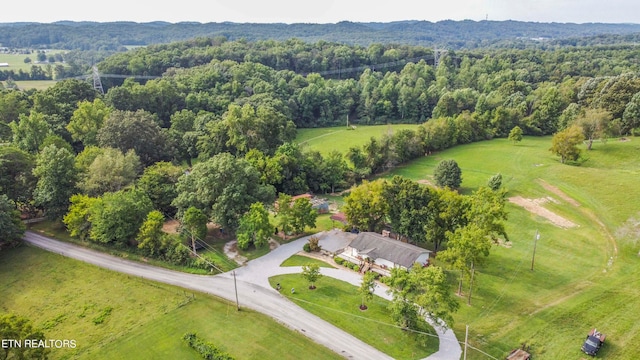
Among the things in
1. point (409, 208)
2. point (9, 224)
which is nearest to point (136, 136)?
point (9, 224)

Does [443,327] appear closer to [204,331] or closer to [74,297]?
[204,331]

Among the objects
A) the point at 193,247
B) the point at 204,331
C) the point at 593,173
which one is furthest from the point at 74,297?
the point at 593,173

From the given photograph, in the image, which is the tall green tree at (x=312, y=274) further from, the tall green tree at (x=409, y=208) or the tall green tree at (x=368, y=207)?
the tall green tree at (x=409, y=208)

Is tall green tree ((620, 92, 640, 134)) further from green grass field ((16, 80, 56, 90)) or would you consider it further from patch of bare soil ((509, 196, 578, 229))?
green grass field ((16, 80, 56, 90))

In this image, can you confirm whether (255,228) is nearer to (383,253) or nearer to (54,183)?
(383,253)

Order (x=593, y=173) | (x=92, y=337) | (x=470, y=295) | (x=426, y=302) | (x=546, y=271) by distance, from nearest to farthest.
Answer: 1. (x=426, y=302)
2. (x=92, y=337)
3. (x=470, y=295)
4. (x=546, y=271)
5. (x=593, y=173)

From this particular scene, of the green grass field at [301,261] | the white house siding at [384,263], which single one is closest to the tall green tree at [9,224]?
the green grass field at [301,261]

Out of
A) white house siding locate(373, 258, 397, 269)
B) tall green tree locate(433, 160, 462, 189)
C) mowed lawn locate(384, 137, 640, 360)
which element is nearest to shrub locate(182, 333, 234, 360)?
mowed lawn locate(384, 137, 640, 360)
